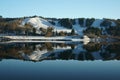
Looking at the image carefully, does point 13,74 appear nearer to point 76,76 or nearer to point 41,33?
point 76,76

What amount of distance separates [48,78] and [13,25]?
511 feet

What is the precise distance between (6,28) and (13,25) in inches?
255

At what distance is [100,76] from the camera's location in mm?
26500

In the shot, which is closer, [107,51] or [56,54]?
[56,54]

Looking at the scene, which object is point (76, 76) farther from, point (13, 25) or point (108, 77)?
point (13, 25)

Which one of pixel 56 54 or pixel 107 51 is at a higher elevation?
pixel 56 54

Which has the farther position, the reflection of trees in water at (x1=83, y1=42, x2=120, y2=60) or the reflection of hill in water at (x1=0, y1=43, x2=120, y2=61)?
the reflection of trees in water at (x1=83, y1=42, x2=120, y2=60)

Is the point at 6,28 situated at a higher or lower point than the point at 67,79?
lower

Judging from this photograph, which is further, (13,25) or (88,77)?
(13,25)

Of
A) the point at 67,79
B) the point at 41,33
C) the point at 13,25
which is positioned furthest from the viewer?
the point at 41,33

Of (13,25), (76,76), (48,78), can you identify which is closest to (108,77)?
(76,76)

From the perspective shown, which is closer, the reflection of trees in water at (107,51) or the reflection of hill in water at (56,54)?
the reflection of hill in water at (56,54)

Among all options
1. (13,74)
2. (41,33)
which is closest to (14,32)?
(41,33)

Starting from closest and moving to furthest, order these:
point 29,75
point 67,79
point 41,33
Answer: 1. point 67,79
2. point 29,75
3. point 41,33
